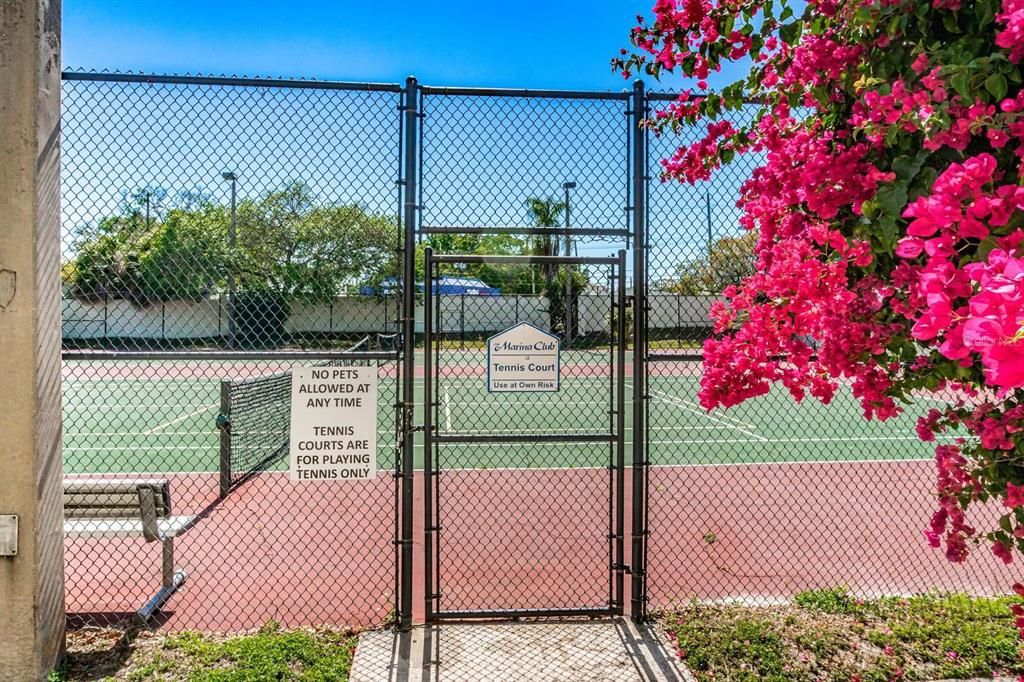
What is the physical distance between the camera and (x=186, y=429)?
11.6 metres

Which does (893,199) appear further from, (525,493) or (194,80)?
(525,493)

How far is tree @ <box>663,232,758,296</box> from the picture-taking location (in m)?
3.91

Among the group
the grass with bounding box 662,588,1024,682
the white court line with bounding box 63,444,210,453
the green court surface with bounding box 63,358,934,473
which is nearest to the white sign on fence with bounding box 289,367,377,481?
the grass with bounding box 662,588,1024,682

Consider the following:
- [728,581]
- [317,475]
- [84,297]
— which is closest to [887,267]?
[317,475]

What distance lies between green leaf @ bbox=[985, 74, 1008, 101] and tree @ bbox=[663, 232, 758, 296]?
2.39m

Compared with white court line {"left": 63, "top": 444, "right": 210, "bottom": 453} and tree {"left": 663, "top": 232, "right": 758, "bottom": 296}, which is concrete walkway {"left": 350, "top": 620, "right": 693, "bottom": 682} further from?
white court line {"left": 63, "top": 444, "right": 210, "bottom": 453}

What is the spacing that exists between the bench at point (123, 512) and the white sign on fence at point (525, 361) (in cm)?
240

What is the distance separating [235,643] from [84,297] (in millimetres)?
2188

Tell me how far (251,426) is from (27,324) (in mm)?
5097

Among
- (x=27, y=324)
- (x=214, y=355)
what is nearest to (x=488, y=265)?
(x=214, y=355)

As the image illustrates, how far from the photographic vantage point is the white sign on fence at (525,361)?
143 inches

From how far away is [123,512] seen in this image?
4121mm

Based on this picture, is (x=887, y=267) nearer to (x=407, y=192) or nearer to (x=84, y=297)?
(x=407, y=192)

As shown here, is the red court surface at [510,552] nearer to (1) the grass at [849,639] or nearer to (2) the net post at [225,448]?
(2) the net post at [225,448]
